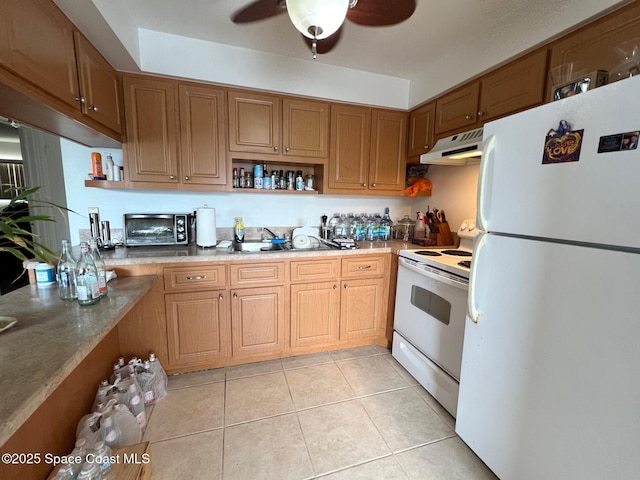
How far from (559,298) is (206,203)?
2425 millimetres

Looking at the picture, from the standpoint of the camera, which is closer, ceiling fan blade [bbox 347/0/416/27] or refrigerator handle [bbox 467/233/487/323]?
ceiling fan blade [bbox 347/0/416/27]

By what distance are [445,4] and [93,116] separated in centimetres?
214

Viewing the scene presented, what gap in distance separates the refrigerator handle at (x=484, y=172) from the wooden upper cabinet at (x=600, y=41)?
54 centimetres

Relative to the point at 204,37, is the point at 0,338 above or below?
below

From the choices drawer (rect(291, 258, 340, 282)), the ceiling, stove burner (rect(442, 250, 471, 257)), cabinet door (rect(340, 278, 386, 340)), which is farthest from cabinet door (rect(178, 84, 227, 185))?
stove burner (rect(442, 250, 471, 257))

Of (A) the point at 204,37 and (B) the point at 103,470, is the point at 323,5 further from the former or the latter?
(B) the point at 103,470

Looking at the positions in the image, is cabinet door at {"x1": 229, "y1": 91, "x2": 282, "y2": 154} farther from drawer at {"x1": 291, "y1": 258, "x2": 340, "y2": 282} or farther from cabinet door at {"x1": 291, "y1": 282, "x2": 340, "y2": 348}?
cabinet door at {"x1": 291, "y1": 282, "x2": 340, "y2": 348}

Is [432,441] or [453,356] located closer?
[432,441]

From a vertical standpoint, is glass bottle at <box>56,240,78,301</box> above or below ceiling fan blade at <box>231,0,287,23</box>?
below

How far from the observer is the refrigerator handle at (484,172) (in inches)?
48.4

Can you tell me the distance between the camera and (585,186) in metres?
0.91

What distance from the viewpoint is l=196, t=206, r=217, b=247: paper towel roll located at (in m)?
2.09

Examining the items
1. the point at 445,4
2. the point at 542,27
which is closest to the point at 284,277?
the point at 445,4

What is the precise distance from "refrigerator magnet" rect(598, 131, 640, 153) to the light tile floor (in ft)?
5.03
